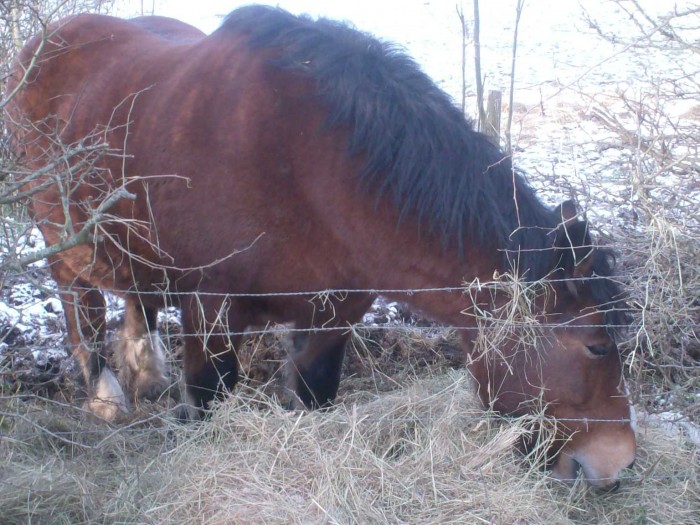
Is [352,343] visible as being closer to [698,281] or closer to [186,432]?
[186,432]

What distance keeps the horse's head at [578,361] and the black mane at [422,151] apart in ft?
0.41

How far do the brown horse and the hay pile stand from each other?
0.61 ft

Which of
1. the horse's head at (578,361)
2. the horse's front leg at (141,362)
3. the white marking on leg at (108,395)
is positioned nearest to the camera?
the horse's head at (578,361)

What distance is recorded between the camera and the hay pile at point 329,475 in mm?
2676

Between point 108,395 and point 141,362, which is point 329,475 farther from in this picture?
point 141,362

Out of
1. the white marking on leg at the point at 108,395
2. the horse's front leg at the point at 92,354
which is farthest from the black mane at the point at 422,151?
the white marking on leg at the point at 108,395

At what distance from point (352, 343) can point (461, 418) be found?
1.53 m

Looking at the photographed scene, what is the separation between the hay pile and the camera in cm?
268

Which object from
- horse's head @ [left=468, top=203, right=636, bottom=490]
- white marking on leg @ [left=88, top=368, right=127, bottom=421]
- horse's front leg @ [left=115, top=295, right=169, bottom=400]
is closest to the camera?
horse's head @ [left=468, top=203, right=636, bottom=490]

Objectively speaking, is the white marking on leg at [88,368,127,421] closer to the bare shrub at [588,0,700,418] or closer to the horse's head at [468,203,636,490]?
the horse's head at [468,203,636,490]

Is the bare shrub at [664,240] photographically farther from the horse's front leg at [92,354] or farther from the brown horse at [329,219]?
the horse's front leg at [92,354]

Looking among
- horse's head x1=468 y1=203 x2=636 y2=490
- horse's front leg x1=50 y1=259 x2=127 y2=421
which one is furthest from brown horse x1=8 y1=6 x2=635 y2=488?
horse's front leg x1=50 y1=259 x2=127 y2=421

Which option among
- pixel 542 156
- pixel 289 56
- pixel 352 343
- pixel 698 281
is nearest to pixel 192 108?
pixel 289 56

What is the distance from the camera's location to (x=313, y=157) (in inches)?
126
